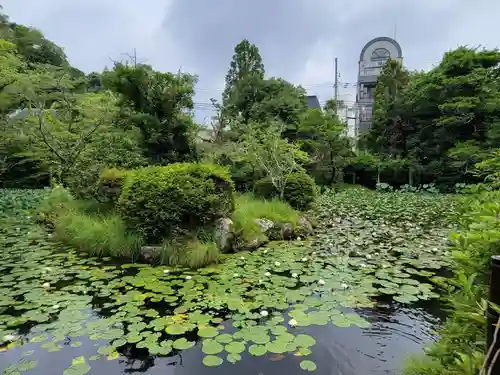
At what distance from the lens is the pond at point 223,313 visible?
7.52 ft

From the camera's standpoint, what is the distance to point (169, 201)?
181 inches

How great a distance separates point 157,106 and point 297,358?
270 inches

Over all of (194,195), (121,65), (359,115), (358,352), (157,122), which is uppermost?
(359,115)

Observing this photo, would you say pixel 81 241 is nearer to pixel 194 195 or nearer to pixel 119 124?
pixel 194 195

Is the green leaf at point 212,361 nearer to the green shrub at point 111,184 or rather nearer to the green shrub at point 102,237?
the green shrub at point 102,237

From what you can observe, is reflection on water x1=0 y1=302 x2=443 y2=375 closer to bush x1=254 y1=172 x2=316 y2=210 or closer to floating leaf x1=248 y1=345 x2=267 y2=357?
floating leaf x1=248 y1=345 x2=267 y2=357

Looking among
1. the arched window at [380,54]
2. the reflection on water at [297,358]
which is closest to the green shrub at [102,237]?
the reflection on water at [297,358]

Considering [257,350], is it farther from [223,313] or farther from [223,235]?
[223,235]

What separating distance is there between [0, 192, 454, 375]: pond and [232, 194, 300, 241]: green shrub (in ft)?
1.83

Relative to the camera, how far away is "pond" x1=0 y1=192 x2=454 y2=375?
2293 mm

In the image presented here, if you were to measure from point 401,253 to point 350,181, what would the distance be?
12523 mm

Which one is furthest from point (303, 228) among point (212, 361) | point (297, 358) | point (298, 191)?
point (212, 361)

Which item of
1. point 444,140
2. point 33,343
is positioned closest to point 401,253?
point 33,343

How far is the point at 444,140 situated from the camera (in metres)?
14.6
